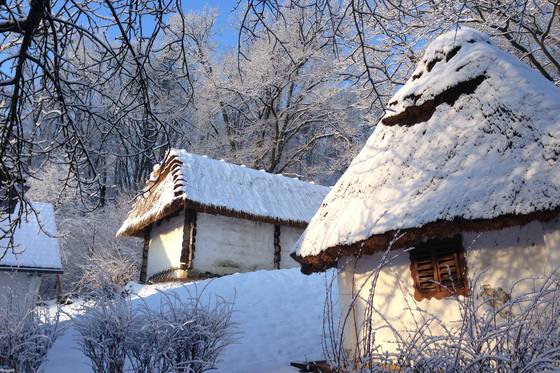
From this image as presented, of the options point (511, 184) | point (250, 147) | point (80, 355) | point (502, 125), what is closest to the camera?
point (511, 184)

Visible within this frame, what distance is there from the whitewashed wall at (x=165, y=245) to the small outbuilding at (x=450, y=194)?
23.5 feet

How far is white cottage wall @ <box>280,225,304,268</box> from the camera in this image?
14344 mm


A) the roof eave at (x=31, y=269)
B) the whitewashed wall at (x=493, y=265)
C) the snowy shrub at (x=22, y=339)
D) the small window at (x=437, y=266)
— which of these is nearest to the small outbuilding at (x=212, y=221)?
the roof eave at (x=31, y=269)

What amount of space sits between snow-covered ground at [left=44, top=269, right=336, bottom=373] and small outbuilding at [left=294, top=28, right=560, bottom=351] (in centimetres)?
182

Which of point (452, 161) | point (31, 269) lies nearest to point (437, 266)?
point (452, 161)

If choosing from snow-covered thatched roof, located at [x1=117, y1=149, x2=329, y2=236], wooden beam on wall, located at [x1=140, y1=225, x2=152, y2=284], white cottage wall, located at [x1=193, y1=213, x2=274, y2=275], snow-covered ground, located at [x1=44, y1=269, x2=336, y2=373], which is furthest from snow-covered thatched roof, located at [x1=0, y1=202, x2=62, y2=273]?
snow-covered ground, located at [x1=44, y1=269, x2=336, y2=373]

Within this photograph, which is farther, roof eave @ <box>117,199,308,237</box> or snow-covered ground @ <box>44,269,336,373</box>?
roof eave @ <box>117,199,308,237</box>

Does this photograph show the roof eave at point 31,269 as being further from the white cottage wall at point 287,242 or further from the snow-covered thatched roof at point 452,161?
the snow-covered thatched roof at point 452,161

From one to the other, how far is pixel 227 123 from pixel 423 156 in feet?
70.5

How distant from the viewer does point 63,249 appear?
21.9m

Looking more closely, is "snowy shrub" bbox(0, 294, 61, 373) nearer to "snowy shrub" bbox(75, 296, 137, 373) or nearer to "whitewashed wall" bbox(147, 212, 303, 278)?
"snowy shrub" bbox(75, 296, 137, 373)

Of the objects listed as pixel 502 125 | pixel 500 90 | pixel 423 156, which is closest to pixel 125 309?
pixel 423 156

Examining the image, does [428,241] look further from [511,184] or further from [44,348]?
[44,348]

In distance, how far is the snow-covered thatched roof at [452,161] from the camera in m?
4.62
